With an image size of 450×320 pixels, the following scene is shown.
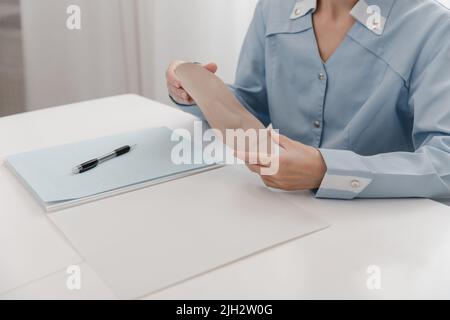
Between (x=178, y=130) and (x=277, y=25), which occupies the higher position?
(x=277, y=25)

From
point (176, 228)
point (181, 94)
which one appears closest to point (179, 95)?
point (181, 94)

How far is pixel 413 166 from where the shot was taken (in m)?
0.72

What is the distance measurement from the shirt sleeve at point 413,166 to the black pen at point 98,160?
1.06 ft

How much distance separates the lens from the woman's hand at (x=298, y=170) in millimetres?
710

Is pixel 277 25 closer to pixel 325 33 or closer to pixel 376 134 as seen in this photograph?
pixel 325 33

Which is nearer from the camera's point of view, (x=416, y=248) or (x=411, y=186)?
(x=416, y=248)

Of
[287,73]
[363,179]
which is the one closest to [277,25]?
[287,73]

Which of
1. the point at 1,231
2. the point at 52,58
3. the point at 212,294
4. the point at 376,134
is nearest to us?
the point at 212,294

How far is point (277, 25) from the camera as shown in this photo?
1.01m

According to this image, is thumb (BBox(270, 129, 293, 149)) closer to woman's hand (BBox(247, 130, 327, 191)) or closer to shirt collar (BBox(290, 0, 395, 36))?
woman's hand (BBox(247, 130, 327, 191))

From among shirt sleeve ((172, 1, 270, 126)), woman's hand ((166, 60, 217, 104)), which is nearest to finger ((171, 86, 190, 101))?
woman's hand ((166, 60, 217, 104))

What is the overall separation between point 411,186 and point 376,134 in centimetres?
22

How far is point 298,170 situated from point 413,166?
0.16 metres

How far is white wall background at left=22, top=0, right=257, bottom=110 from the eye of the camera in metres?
1.72
